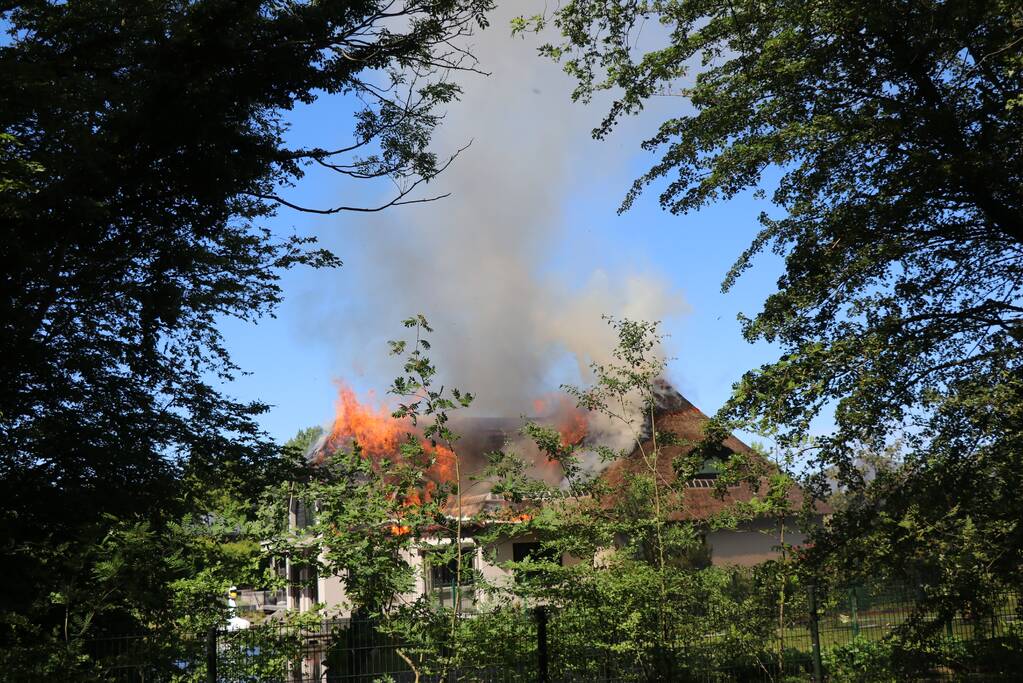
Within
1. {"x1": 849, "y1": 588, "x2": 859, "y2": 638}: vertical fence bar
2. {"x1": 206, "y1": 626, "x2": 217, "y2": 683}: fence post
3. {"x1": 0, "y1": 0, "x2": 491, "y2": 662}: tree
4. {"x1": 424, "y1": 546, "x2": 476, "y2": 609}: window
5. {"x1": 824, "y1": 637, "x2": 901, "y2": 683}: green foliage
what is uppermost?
{"x1": 0, "y1": 0, "x2": 491, "y2": 662}: tree

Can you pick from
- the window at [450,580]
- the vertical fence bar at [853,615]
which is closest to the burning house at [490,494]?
Answer: the window at [450,580]

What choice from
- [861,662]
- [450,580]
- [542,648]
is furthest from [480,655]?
[861,662]

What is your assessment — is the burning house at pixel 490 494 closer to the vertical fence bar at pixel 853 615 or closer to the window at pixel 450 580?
the window at pixel 450 580

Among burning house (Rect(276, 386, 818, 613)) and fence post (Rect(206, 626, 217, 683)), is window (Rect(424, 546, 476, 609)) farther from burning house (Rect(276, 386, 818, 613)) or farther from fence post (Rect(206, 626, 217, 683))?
fence post (Rect(206, 626, 217, 683))

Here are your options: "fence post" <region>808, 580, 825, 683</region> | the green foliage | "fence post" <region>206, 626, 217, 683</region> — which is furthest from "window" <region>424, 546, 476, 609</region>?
the green foliage

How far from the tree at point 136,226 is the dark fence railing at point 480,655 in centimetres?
212

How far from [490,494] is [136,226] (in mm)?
6639

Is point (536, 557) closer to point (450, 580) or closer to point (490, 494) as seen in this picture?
point (450, 580)

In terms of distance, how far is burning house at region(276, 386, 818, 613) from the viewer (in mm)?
9562

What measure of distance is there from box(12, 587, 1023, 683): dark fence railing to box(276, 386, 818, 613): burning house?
0.41 meters

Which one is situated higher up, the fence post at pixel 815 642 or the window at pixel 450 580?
the window at pixel 450 580

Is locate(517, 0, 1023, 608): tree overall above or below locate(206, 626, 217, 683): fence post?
above

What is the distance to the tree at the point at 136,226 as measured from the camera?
39.7 feet

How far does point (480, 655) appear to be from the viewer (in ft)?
30.7
